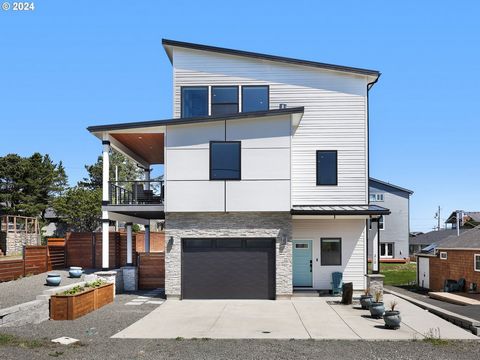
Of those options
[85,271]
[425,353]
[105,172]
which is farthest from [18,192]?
[425,353]

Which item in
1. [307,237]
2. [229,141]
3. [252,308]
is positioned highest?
[229,141]

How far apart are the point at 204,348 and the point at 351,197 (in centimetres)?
1174

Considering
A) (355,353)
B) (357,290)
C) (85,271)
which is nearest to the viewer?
(355,353)

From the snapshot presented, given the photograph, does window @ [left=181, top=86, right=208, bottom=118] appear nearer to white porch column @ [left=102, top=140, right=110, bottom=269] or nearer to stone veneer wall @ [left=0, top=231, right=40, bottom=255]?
white porch column @ [left=102, top=140, right=110, bottom=269]

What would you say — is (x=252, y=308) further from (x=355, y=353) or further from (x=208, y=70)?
(x=208, y=70)

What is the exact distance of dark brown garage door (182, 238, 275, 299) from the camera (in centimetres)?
1986

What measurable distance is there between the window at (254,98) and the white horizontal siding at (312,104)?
231 millimetres

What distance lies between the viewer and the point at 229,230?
65.0 feet

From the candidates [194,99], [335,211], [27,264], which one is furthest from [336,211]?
[27,264]

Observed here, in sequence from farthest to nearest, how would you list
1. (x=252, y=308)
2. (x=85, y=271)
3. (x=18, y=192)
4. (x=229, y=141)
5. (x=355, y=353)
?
(x=18, y=192) < (x=85, y=271) < (x=229, y=141) < (x=252, y=308) < (x=355, y=353)

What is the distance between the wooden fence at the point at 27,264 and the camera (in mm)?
22156

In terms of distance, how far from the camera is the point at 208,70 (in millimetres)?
22234

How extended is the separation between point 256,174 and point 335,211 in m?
3.35

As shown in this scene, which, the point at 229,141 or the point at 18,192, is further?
the point at 18,192
